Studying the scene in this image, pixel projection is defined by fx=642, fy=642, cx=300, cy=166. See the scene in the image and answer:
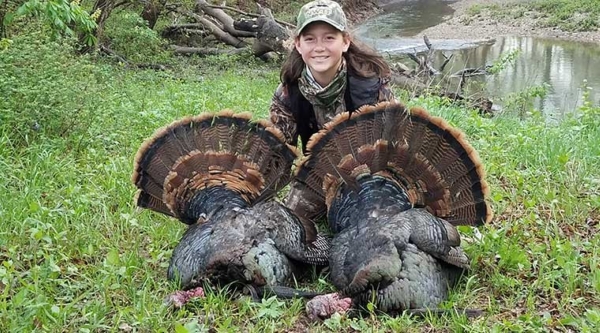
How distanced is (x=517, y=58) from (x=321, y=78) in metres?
13.4

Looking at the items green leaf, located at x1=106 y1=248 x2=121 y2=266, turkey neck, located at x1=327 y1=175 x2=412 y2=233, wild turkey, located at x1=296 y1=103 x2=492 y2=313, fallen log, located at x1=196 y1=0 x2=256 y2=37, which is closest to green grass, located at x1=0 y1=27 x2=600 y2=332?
green leaf, located at x1=106 y1=248 x2=121 y2=266

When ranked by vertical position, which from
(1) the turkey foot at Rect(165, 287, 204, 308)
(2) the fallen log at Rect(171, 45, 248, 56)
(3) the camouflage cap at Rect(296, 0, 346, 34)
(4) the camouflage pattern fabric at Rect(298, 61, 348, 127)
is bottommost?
(2) the fallen log at Rect(171, 45, 248, 56)

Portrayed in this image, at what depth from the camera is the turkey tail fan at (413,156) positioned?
3.07 meters

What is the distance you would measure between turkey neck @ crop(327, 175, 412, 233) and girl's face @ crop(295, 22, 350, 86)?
2.38 ft

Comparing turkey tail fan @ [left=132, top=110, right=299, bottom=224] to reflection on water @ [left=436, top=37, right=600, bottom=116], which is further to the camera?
reflection on water @ [left=436, top=37, right=600, bottom=116]

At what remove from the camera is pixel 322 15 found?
3473 millimetres

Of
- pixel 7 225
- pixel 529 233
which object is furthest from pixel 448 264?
pixel 7 225

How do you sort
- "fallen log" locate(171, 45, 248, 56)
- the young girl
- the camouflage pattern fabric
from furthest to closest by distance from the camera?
1. "fallen log" locate(171, 45, 248, 56)
2. the camouflage pattern fabric
3. the young girl

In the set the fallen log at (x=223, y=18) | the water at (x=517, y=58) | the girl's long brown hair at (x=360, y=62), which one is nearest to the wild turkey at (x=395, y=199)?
the girl's long brown hair at (x=360, y=62)

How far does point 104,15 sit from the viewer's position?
10.5 meters

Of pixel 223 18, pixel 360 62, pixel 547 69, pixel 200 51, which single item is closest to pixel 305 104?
pixel 360 62

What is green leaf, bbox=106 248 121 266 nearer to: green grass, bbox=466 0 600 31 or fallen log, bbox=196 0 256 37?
fallen log, bbox=196 0 256 37

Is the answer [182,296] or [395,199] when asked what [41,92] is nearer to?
[182,296]

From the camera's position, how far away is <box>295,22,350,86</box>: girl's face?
356 cm
